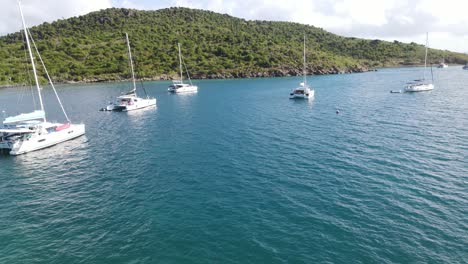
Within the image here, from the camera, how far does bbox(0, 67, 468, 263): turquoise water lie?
24.9 metres

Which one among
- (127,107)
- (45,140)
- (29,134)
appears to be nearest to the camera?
(29,134)

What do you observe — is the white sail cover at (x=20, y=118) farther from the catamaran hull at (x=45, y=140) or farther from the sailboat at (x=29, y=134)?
the catamaran hull at (x=45, y=140)

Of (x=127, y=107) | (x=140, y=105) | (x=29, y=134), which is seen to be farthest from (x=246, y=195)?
(x=140, y=105)

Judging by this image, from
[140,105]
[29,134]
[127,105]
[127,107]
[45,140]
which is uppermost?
[127,105]

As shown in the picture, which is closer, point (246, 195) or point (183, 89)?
point (246, 195)

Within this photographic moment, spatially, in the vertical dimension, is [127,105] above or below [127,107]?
above

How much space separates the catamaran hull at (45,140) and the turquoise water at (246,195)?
1694 millimetres

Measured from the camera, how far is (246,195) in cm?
3434

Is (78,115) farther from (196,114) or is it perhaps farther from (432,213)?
(432,213)

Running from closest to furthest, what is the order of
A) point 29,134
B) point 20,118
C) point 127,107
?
point 29,134 < point 20,118 < point 127,107

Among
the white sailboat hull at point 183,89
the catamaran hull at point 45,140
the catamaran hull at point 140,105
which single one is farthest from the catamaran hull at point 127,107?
the white sailboat hull at point 183,89

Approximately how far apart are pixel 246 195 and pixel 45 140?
40.6 meters

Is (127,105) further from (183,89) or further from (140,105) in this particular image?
(183,89)

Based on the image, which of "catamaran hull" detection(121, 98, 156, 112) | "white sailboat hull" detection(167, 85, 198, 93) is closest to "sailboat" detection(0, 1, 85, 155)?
"catamaran hull" detection(121, 98, 156, 112)
